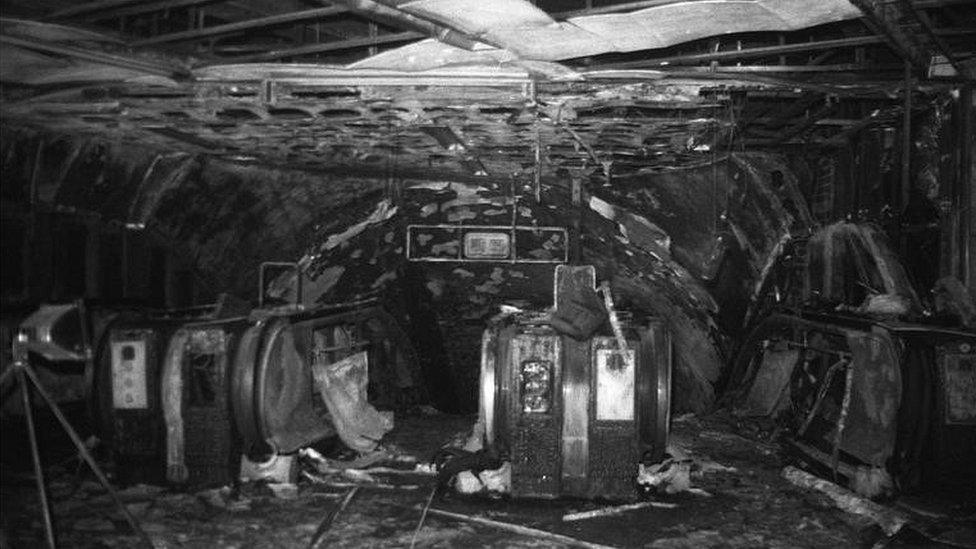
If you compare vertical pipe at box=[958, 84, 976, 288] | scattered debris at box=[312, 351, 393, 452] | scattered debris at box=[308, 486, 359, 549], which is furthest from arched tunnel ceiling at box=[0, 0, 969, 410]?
scattered debris at box=[308, 486, 359, 549]

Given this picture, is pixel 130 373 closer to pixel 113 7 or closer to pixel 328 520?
pixel 328 520

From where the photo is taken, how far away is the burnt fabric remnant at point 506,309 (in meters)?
4.62

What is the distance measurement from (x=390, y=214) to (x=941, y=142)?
21.9 feet

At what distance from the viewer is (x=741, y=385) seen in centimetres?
→ 900

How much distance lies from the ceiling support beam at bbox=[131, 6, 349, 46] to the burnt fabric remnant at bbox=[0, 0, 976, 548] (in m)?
0.02

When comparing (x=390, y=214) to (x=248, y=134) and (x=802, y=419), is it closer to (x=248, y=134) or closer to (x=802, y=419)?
(x=248, y=134)

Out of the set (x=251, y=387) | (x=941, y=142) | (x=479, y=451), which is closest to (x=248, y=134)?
(x=251, y=387)

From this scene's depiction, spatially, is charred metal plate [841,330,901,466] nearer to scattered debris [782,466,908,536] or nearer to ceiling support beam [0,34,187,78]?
scattered debris [782,466,908,536]

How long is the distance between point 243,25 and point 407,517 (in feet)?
11.9

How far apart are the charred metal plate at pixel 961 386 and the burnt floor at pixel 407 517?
67 cm

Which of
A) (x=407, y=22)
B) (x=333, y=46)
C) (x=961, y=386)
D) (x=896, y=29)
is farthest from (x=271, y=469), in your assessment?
(x=896, y=29)

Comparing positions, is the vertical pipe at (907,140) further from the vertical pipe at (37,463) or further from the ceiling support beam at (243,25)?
the vertical pipe at (37,463)

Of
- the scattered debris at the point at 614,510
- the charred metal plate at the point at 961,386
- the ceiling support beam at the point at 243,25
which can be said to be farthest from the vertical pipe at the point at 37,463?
the charred metal plate at the point at 961,386

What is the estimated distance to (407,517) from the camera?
5.08 m
